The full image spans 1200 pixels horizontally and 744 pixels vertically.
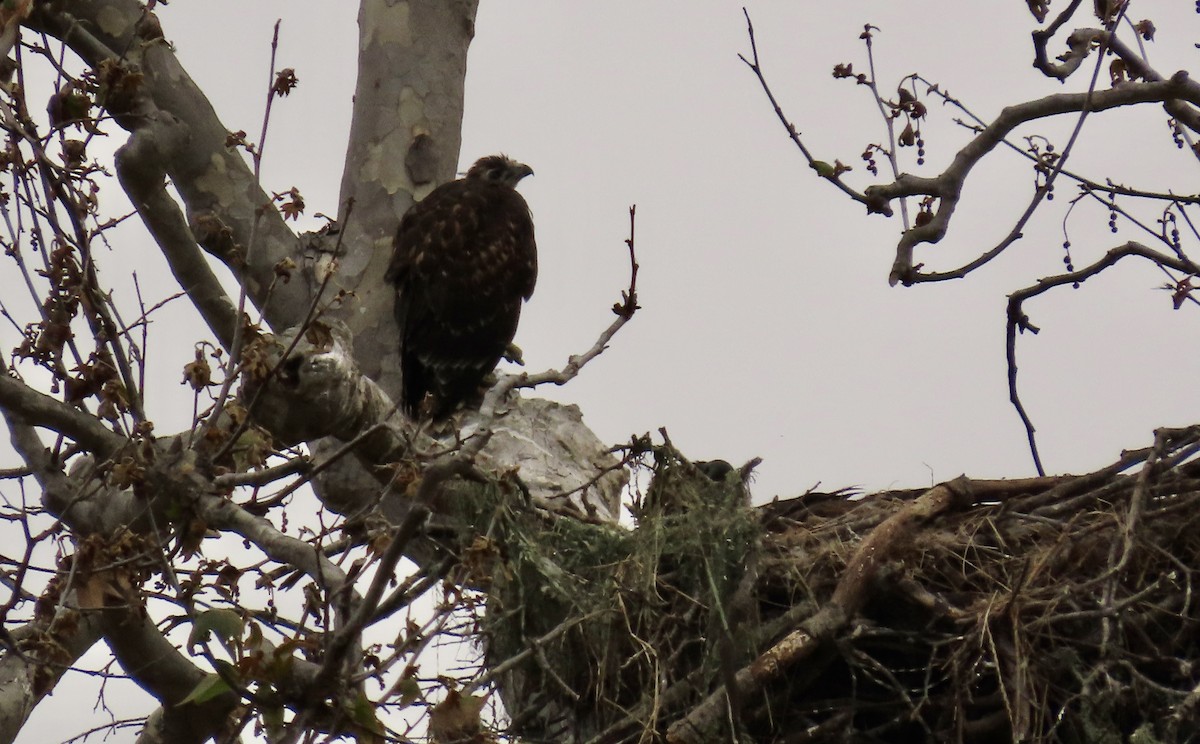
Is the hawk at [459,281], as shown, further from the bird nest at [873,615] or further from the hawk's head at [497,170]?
the bird nest at [873,615]

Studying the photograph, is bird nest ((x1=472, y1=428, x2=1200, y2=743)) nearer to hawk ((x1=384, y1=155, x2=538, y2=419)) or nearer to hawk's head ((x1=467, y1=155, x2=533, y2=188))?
hawk ((x1=384, y1=155, x2=538, y2=419))

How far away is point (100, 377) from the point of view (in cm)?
373

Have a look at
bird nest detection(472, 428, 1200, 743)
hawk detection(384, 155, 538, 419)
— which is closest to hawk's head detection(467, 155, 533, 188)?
hawk detection(384, 155, 538, 419)

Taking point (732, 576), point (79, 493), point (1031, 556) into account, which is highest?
point (79, 493)

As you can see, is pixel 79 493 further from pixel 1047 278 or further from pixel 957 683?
pixel 1047 278

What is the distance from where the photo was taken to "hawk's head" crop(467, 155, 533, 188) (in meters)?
7.99

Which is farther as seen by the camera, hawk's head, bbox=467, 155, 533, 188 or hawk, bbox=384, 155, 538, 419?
hawk's head, bbox=467, 155, 533, 188

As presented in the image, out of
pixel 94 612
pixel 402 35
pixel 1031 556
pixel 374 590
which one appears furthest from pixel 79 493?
pixel 402 35

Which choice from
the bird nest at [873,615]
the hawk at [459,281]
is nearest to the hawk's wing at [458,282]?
the hawk at [459,281]

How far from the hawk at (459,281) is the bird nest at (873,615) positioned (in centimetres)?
239

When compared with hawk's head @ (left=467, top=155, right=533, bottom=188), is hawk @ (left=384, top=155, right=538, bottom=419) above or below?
below

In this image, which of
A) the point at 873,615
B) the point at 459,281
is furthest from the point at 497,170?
the point at 873,615

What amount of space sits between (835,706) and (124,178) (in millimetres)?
2888

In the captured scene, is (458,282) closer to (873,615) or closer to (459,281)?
(459,281)
